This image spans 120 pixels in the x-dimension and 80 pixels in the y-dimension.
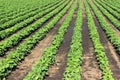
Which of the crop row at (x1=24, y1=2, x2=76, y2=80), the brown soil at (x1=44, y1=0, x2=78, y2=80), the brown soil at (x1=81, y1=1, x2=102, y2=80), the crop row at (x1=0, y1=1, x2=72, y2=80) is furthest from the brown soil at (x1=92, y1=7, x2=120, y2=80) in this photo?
the crop row at (x1=0, y1=1, x2=72, y2=80)

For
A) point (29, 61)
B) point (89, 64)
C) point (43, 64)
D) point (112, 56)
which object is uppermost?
point (43, 64)

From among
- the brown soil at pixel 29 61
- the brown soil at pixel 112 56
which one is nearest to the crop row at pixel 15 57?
the brown soil at pixel 29 61

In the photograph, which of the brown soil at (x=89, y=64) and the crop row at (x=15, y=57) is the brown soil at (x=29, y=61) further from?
the brown soil at (x=89, y=64)

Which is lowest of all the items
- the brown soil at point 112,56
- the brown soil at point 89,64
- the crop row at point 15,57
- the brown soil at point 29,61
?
the brown soil at point 112,56

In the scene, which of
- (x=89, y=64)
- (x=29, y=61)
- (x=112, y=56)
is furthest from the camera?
(x=112, y=56)

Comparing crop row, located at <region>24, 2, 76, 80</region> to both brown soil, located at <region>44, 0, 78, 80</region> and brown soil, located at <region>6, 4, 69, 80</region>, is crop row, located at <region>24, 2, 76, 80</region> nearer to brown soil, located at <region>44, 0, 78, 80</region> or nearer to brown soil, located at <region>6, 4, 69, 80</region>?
brown soil, located at <region>44, 0, 78, 80</region>

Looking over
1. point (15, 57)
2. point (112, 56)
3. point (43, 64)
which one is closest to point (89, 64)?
point (112, 56)

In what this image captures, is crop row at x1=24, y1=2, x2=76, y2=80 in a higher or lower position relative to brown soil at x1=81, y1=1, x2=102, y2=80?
higher

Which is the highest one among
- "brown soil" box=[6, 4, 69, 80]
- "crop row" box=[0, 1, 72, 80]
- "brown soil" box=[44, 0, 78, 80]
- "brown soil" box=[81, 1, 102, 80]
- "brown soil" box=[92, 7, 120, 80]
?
"crop row" box=[0, 1, 72, 80]

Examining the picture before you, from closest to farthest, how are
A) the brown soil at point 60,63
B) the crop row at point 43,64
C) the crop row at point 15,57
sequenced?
the crop row at point 43,64 → the crop row at point 15,57 → the brown soil at point 60,63

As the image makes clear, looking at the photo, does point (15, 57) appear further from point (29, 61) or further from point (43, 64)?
point (43, 64)

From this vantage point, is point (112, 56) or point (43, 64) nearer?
point (43, 64)

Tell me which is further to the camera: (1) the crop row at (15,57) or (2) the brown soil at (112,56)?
(2) the brown soil at (112,56)

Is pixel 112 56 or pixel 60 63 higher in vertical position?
pixel 60 63
